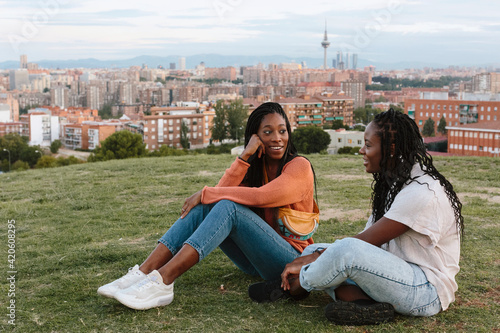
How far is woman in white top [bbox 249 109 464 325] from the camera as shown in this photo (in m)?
2.02

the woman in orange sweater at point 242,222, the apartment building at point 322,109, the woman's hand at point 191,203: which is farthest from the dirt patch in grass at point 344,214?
the apartment building at point 322,109

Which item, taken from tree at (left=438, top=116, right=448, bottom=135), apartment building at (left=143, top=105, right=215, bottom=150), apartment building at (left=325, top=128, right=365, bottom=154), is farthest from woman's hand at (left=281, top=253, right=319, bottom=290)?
apartment building at (left=143, top=105, right=215, bottom=150)

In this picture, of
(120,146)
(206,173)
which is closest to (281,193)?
(206,173)

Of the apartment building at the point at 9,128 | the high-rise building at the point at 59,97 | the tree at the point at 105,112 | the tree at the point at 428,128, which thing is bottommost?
the apartment building at the point at 9,128

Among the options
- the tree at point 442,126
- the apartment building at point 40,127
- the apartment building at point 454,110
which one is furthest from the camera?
the apartment building at point 40,127

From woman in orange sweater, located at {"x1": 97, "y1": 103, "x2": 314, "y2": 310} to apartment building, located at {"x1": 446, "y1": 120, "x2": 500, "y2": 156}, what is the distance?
2898cm

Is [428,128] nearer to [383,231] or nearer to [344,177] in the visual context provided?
[344,177]

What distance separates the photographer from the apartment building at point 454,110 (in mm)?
49219

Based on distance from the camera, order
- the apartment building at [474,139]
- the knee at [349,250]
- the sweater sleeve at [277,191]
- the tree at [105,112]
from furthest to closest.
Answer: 1. the tree at [105,112]
2. the apartment building at [474,139]
3. the sweater sleeve at [277,191]
4. the knee at [349,250]

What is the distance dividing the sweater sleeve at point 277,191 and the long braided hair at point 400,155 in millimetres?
379

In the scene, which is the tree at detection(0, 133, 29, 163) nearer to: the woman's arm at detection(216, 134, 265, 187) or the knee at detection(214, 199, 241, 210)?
the woman's arm at detection(216, 134, 265, 187)

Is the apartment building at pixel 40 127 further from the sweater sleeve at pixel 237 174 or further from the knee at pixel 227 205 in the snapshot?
the knee at pixel 227 205

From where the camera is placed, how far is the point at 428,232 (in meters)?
2.01

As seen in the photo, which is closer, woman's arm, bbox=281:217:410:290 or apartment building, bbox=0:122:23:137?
woman's arm, bbox=281:217:410:290
